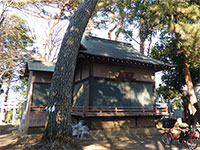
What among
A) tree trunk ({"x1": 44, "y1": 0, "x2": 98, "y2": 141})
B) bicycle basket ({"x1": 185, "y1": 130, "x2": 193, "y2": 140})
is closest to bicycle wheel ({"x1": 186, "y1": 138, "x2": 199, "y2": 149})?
bicycle basket ({"x1": 185, "y1": 130, "x2": 193, "y2": 140})

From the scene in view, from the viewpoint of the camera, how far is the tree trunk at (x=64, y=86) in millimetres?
5516

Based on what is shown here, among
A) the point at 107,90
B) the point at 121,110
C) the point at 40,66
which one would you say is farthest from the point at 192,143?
the point at 40,66

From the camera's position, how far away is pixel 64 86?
5852mm

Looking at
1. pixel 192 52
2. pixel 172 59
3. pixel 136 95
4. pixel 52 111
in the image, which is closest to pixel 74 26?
pixel 52 111

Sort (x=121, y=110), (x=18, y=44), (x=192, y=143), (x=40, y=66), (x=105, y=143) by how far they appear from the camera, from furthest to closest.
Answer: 1. (x=18, y=44)
2. (x=40, y=66)
3. (x=121, y=110)
4. (x=105, y=143)
5. (x=192, y=143)

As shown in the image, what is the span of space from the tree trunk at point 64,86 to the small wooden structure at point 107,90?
157 cm

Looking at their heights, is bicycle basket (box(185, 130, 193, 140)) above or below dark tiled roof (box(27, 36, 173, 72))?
below

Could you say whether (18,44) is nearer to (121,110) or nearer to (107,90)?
(107,90)

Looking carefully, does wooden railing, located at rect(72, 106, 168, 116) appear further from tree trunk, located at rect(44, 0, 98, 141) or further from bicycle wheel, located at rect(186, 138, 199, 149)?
bicycle wheel, located at rect(186, 138, 199, 149)

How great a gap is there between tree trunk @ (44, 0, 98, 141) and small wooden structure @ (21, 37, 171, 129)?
1.57 m

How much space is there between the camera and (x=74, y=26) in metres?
6.60

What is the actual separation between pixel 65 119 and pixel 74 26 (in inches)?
153

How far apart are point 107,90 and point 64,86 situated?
11.6 ft

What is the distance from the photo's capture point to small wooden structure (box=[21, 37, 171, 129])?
8.26 metres
